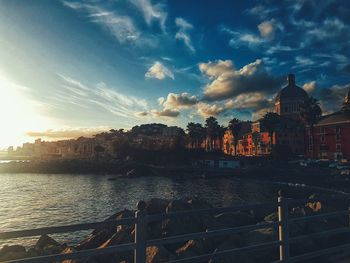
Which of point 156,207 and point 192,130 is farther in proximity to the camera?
point 192,130

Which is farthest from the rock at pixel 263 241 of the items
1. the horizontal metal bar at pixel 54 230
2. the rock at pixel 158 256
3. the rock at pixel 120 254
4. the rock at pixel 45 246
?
the rock at pixel 45 246

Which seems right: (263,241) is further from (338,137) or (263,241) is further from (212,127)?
(212,127)

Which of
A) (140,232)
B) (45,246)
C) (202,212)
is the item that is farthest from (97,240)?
(140,232)

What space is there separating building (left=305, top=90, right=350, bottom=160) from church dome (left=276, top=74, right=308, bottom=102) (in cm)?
4656

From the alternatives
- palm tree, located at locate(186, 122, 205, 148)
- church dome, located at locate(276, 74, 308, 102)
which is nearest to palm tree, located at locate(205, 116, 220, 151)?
palm tree, located at locate(186, 122, 205, 148)

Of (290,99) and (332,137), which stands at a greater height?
(290,99)

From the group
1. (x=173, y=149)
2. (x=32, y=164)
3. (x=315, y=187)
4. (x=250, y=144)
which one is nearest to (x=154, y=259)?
(x=315, y=187)

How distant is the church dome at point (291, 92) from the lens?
157375 millimetres

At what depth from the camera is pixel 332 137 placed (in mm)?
102000

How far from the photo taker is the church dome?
157375 mm

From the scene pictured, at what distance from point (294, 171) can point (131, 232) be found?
8263 centimetres

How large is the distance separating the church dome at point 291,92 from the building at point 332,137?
46559 millimetres

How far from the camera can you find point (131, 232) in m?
16.5

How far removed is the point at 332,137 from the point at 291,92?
61.6 m
